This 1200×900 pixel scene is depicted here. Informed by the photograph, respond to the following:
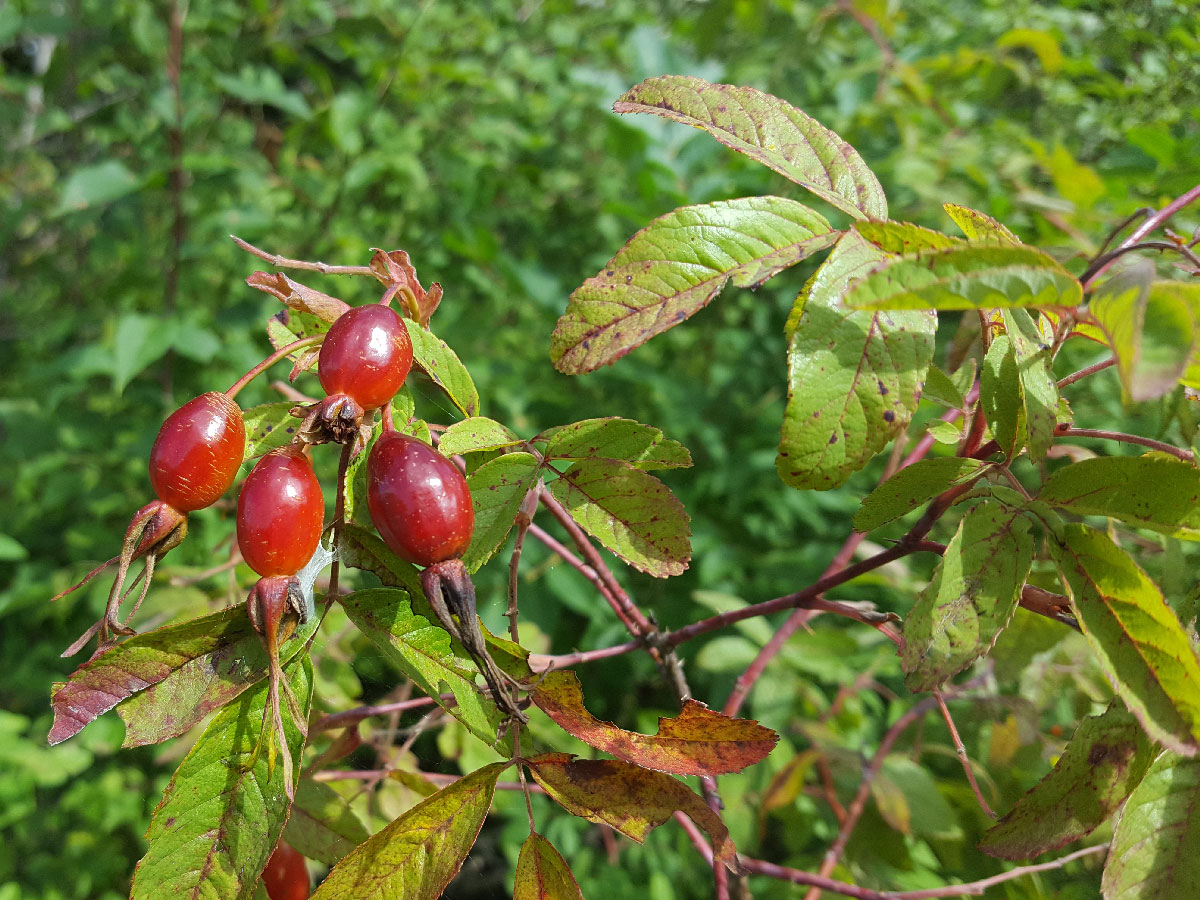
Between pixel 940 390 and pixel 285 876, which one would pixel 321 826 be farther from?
pixel 940 390

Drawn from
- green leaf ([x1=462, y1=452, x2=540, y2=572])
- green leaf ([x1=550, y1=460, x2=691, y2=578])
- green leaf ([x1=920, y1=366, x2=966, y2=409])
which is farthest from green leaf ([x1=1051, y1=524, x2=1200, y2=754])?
green leaf ([x1=462, y1=452, x2=540, y2=572])

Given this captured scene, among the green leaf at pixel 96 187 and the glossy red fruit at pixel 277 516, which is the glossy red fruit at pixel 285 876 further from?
the green leaf at pixel 96 187

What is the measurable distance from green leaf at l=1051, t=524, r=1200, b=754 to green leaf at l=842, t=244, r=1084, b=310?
0.61 ft

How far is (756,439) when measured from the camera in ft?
6.40

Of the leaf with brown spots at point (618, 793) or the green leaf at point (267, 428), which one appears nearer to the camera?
the leaf with brown spots at point (618, 793)

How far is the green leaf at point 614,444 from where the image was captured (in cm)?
60

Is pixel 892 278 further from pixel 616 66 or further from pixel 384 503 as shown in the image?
pixel 616 66

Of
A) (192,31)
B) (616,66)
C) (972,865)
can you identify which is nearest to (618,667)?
(972,865)

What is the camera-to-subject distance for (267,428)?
0.63 m

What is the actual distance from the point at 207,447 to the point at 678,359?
203cm

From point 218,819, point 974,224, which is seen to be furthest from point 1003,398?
point 218,819

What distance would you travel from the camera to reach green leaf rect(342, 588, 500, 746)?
0.51 metres

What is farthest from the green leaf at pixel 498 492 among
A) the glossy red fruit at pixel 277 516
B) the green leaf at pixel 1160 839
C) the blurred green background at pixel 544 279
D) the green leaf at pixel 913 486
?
the blurred green background at pixel 544 279

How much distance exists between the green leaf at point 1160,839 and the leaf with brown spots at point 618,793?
0.27 metres
